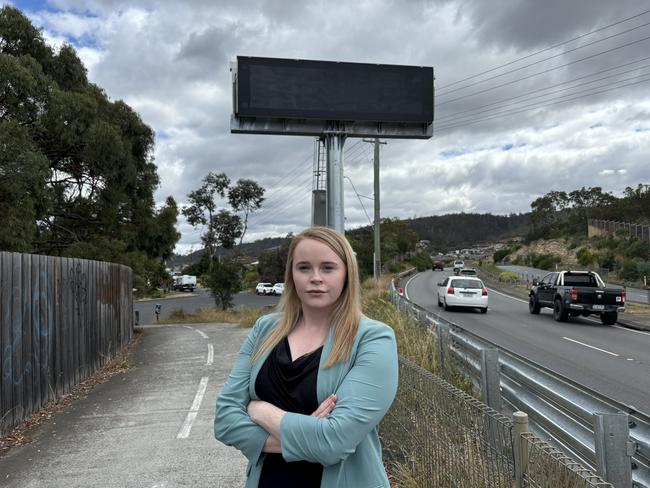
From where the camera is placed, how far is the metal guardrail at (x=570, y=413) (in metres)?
2.48

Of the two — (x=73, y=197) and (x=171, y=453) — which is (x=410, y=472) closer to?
(x=171, y=453)

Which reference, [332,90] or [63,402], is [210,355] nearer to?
[63,402]

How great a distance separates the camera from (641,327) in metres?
17.8

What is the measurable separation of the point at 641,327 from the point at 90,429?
1703 centimetres

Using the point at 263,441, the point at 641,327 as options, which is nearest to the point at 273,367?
the point at 263,441

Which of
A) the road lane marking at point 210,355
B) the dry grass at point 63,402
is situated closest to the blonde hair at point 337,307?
the dry grass at point 63,402

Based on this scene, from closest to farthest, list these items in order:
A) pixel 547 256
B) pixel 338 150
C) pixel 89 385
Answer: pixel 89 385
pixel 338 150
pixel 547 256

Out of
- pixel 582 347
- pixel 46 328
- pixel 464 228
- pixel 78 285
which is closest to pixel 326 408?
pixel 46 328

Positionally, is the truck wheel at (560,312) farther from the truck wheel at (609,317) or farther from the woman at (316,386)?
the woman at (316,386)

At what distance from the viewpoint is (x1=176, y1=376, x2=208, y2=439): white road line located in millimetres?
6383

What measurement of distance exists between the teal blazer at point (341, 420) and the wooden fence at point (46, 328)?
5.36 m

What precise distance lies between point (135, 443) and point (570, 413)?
457 centimetres

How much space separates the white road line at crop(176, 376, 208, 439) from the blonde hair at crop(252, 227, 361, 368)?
14.7ft

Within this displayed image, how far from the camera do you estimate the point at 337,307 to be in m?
2.27
